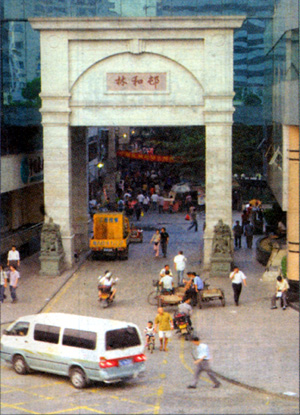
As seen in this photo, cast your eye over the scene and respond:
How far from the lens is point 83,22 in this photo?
3152 cm

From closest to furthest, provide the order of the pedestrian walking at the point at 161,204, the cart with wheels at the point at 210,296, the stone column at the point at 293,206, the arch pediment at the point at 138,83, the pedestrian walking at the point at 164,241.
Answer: the stone column at the point at 293,206 < the cart with wheels at the point at 210,296 < the arch pediment at the point at 138,83 < the pedestrian walking at the point at 164,241 < the pedestrian walking at the point at 161,204

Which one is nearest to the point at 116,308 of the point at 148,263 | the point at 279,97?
the point at 148,263

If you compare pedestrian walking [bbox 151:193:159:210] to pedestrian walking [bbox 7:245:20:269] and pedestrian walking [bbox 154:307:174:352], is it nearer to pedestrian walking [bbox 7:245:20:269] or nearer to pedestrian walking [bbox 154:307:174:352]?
pedestrian walking [bbox 7:245:20:269]

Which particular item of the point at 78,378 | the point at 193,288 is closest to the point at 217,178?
the point at 193,288

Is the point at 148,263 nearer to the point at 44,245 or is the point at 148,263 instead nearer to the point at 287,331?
the point at 44,245

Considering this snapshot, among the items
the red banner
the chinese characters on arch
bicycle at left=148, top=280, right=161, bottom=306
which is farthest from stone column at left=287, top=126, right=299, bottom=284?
the red banner

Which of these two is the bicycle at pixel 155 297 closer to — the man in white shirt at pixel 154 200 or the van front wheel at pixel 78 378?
the van front wheel at pixel 78 378

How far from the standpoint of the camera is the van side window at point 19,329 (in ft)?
59.7

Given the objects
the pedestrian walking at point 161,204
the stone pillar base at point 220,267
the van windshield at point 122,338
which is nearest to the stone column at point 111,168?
the pedestrian walking at point 161,204

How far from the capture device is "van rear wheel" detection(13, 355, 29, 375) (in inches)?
690

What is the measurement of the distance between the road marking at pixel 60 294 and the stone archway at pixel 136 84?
6.49 feet

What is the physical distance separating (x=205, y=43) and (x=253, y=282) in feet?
30.8

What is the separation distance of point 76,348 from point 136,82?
1683 centimetres

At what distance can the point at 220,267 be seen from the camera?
31.1m
